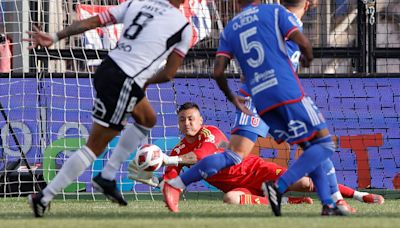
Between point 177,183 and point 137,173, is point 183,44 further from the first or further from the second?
point 137,173

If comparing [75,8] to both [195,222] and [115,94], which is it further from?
[195,222]

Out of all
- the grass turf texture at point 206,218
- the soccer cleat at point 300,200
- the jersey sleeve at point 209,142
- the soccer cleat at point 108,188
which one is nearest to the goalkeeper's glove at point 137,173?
the jersey sleeve at point 209,142

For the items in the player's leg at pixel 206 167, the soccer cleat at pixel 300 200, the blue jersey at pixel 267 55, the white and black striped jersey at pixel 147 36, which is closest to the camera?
the blue jersey at pixel 267 55

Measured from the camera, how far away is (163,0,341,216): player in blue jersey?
767 cm

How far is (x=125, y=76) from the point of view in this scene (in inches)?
306

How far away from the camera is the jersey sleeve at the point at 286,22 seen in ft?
25.1

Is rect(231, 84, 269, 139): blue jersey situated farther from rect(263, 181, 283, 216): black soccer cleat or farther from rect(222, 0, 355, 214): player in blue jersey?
rect(263, 181, 283, 216): black soccer cleat

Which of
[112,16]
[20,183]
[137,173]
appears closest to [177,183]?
[112,16]

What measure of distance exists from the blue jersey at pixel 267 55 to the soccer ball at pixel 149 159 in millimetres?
2417

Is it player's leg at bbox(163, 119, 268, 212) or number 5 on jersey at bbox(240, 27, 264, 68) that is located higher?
number 5 on jersey at bbox(240, 27, 264, 68)

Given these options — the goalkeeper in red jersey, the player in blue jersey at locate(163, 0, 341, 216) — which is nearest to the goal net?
the goalkeeper in red jersey

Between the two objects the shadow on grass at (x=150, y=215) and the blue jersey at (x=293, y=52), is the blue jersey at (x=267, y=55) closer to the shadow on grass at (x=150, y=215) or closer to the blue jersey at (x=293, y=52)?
the blue jersey at (x=293, y=52)

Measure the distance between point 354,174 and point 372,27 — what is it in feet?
6.46

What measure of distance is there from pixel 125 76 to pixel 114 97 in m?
0.18
